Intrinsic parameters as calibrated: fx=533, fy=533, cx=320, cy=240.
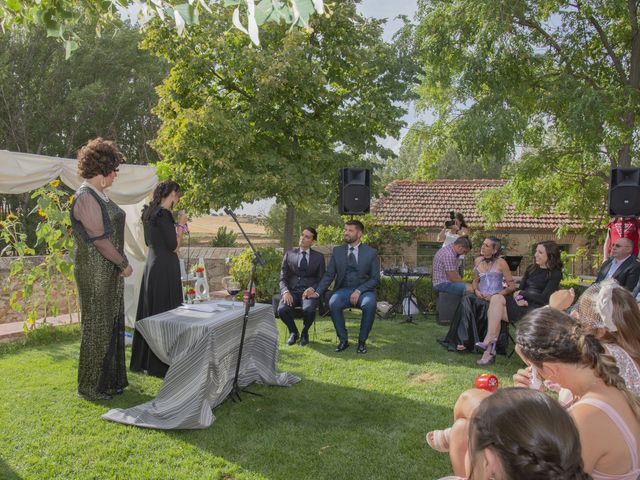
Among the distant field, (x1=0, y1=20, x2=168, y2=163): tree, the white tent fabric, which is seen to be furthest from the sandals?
(x1=0, y1=20, x2=168, y2=163): tree

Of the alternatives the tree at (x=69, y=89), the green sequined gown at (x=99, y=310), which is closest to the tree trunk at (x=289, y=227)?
the green sequined gown at (x=99, y=310)

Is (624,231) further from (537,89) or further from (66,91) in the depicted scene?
(66,91)

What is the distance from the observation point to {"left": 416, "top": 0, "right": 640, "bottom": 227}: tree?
34.6ft

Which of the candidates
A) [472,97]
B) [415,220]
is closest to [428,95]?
[472,97]

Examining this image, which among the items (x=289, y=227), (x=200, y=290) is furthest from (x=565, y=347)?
(x=289, y=227)

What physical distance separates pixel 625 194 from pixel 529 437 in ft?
27.0

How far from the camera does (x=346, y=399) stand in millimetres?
4738

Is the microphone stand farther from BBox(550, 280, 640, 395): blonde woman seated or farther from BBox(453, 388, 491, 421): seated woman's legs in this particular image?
BBox(550, 280, 640, 395): blonde woman seated

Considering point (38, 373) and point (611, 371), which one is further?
point (38, 373)

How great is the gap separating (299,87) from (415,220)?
35.0 feet

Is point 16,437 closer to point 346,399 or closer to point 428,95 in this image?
point 346,399

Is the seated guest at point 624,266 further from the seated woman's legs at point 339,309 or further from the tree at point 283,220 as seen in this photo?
the tree at point 283,220

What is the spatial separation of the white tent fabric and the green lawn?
1.78 metres

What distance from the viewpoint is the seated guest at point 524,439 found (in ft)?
4.47
